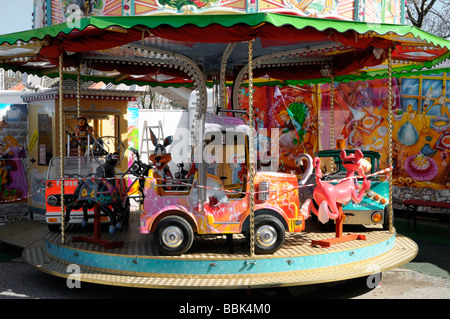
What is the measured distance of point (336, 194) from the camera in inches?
291

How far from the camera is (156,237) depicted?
22.2 ft

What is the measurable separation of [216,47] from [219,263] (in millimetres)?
4395

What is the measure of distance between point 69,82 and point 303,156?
941cm

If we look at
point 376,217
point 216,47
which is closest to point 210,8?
point 216,47

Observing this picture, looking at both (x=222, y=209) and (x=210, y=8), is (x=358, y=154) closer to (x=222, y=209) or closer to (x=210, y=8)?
(x=222, y=209)

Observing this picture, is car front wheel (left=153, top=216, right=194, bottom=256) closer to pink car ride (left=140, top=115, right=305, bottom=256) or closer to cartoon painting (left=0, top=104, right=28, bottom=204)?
pink car ride (left=140, top=115, right=305, bottom=256)

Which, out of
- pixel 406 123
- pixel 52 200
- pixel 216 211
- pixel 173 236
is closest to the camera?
pixel 173 236

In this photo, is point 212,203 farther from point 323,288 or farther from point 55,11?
point 55,11

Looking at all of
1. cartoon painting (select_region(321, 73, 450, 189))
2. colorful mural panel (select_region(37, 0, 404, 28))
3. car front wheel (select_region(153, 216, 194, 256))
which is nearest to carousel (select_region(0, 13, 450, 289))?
car front wheel (select_region(153, 216, 194, 256))

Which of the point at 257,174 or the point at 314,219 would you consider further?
the point at 314,219

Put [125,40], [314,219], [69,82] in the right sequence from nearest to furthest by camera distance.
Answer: [125,40], [314,219], [69,82]

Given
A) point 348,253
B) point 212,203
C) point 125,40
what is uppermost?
point 125,40

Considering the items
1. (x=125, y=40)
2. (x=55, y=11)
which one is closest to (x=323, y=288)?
(x=125, y=40)
